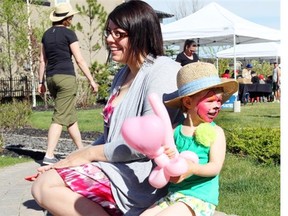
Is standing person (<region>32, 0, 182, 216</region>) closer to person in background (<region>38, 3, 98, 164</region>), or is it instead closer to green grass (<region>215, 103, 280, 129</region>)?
person in background (<region>38, 3, 98, 164</region>)

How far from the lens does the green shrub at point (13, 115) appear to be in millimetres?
11547

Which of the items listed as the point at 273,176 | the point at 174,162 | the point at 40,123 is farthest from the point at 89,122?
the point at 174,162

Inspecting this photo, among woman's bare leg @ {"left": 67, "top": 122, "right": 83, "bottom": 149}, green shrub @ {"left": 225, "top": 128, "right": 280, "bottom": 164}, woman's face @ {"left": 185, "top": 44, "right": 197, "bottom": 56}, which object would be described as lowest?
green shrub @ {"left": 225, "top": 128, "right": 280, "bottom": 164}

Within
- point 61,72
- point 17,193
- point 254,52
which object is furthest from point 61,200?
point 254,52

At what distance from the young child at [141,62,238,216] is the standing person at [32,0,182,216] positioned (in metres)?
0.14

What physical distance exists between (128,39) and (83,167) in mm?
738

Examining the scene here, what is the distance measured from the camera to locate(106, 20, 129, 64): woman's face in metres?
2.85

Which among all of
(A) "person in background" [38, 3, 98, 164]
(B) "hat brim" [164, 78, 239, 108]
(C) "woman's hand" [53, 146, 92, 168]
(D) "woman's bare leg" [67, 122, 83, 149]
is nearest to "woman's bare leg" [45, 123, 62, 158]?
(A) "person in background" [38, 3, 98, 164]

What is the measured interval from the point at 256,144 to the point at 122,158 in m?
4.41

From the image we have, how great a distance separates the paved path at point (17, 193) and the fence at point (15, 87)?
1675 cm

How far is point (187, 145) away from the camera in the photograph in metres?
2.58

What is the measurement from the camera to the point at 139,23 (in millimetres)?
2805

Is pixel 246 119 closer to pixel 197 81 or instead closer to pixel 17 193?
pixel 17 193

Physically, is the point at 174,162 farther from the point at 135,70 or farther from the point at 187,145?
the point at 135,70
